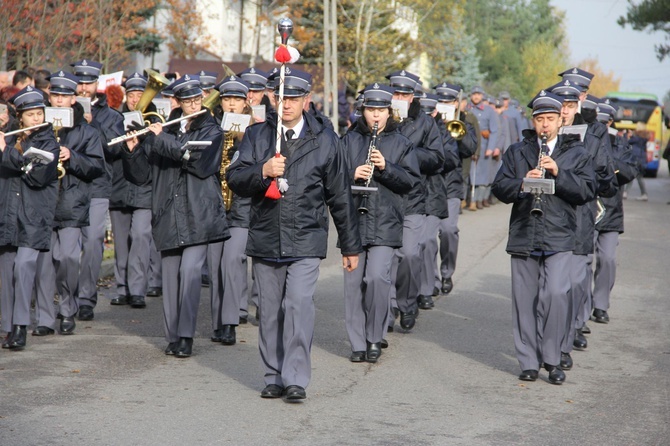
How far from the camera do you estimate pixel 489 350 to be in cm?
1056

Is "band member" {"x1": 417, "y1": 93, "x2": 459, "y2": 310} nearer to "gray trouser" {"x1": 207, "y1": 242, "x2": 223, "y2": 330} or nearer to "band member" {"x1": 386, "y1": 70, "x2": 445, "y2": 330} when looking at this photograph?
"band member" {"x1": 386, "y1": 70, "x2": 445, "y2": 330}

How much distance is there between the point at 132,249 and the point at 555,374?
5.14m

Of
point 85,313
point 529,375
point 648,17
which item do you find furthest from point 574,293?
point 648,17

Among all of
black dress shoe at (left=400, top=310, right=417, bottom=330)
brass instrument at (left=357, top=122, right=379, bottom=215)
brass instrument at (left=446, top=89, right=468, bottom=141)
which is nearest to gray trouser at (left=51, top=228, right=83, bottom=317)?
brass instrument at (left=357, top=122, right=379, bottom=215)

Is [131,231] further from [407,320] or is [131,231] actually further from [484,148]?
[484,148]

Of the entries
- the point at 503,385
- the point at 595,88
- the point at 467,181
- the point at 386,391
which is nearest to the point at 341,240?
the point at 386,391

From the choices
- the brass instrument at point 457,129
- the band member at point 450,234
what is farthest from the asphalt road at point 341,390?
the brass instrument at point 457,129

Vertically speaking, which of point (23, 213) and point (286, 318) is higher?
point (23, 213)

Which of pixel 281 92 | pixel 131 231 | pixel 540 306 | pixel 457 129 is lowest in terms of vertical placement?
pixel 131 231

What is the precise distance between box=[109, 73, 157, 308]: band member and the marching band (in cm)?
37

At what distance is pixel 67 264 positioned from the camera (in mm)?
11000

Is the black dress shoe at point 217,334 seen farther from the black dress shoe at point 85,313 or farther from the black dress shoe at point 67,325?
the black dress shoe at point 85,313

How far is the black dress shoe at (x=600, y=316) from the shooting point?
12.4 m

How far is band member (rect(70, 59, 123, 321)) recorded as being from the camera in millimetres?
11719
